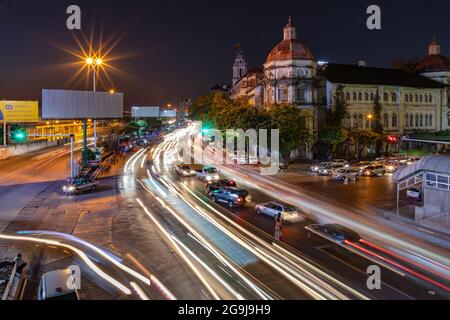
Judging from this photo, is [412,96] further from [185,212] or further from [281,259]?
[281,259]

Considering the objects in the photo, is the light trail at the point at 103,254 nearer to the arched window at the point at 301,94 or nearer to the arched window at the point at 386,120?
the arched window at the point at 301,94

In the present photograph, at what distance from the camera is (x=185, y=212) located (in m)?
27.7

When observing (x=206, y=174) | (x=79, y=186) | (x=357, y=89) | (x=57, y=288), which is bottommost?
(x=57, y=288)

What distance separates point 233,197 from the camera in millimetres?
29484

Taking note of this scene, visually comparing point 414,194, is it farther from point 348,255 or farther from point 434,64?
point 434,64

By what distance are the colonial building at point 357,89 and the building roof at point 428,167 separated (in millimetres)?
33914

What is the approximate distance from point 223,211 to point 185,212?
2.56 m

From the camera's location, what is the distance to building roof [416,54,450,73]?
261 feet

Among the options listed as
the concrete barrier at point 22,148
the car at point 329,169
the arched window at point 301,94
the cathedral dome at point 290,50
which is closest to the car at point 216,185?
the car at point 329,169

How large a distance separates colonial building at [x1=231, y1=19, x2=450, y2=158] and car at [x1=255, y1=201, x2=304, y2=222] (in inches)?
1388

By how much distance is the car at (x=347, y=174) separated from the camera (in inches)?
1657

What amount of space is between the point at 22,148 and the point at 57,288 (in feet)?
201
